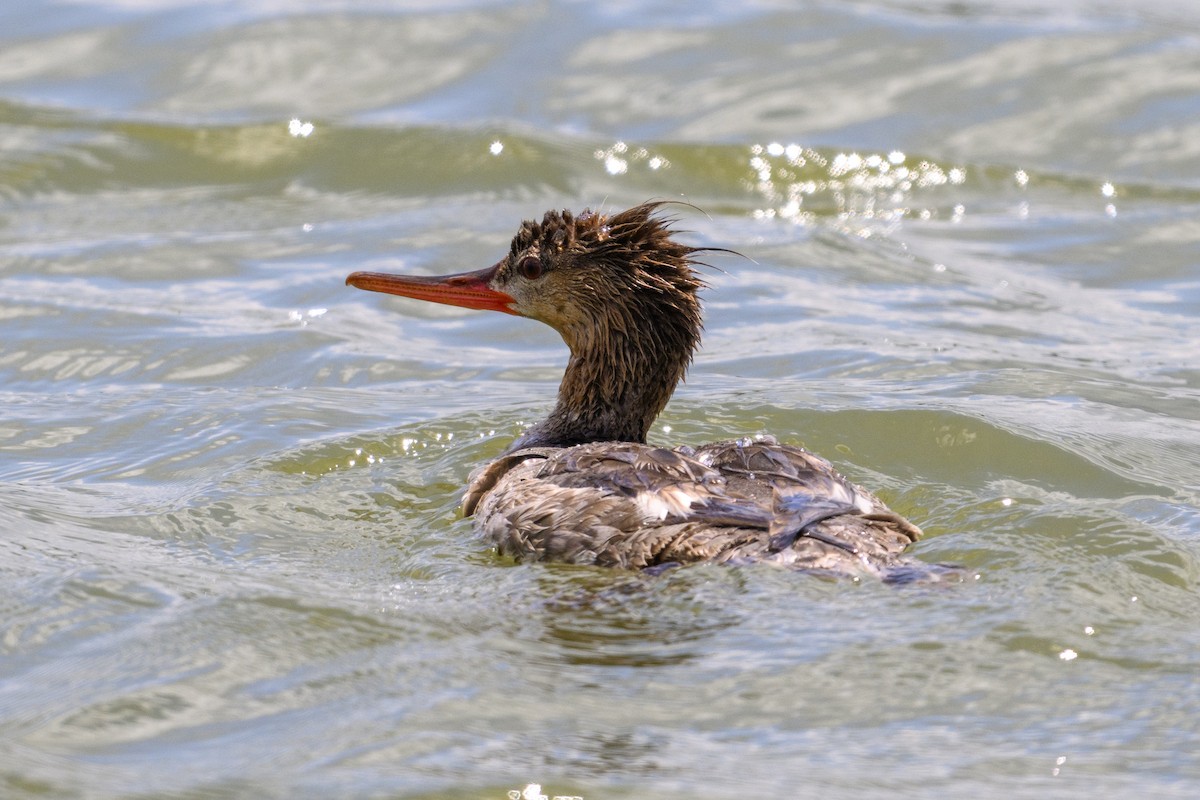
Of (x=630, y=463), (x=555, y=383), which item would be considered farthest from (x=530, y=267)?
(x=555, y=383)

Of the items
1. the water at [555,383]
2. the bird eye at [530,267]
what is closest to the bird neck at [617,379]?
the bird eye at [530,267]

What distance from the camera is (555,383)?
29.8ft

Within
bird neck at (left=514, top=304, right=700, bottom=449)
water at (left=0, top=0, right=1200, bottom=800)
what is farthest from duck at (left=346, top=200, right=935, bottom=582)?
water at (left=0, top=0, right=1200, bottom=800)

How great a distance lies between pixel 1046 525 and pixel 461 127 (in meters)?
7.76

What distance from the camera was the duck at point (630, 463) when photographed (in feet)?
18.7

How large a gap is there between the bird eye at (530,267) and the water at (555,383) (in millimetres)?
920

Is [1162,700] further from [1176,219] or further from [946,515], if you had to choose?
[1176,219]

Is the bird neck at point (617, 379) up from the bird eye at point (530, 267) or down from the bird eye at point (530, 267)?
down

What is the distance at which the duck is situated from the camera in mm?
5688

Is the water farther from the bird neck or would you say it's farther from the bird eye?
the bird eye

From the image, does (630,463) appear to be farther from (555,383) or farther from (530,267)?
(555,383)

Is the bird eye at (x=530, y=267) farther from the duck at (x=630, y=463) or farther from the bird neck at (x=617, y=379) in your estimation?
the bird neck at (x=617, y=379)

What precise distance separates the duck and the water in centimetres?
16

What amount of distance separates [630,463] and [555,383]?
9.77 feet
